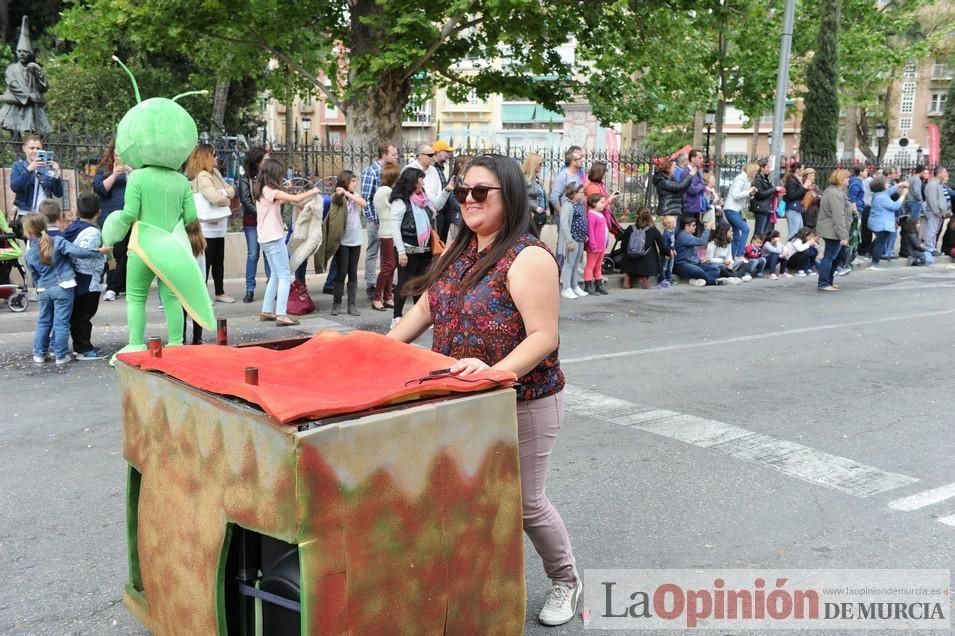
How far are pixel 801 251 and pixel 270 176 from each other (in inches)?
389

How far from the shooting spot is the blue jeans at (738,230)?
1520cm

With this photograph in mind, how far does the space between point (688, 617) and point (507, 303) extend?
4.98 ft

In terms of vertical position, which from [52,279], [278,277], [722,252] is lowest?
[722,252]

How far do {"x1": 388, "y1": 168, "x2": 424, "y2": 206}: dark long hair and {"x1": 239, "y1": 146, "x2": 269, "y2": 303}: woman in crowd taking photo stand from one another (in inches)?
56.5

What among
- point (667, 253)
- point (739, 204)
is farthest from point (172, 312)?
point (739, 204)

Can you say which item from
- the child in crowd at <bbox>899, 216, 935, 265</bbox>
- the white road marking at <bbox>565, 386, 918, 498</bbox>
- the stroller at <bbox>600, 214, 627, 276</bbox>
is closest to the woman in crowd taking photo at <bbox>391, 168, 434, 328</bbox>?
the white road marking at <bbox>565, 386, 918, 498</bbox>

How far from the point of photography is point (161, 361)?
2941mm

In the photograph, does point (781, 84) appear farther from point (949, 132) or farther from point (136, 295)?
point (949, 132)

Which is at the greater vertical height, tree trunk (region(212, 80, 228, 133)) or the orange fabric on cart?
tree trunk (region(212, 80, 228, 133))

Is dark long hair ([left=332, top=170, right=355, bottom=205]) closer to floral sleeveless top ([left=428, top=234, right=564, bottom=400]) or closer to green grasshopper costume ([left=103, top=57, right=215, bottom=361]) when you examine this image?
green grasshopper costume ([left=103, top=57, right=215, bottom=361])

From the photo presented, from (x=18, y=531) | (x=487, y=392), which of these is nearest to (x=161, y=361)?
(x=487, y=392)

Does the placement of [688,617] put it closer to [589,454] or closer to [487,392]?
[487,392]

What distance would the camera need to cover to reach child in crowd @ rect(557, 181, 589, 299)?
40.6 ft

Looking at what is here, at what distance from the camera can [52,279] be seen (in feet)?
25.3
